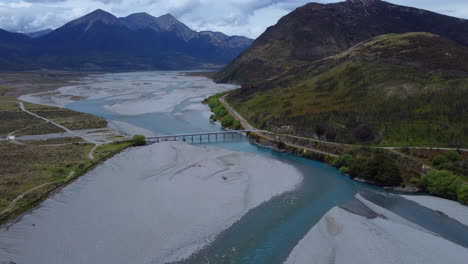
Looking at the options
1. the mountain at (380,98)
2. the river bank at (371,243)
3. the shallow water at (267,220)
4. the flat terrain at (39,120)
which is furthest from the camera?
the flat terrain at (39,120)

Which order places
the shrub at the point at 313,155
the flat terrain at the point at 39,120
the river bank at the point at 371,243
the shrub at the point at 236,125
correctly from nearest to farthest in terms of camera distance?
the river bank at the point at 371,243 < the shrub at the point at 313,155 < the flat terrain at the point at 39,120 < the shrub at the point at 236,125

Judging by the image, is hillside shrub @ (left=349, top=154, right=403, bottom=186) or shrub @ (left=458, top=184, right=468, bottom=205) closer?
shrub @ (left=458, top=184, right=468, bottom=205)

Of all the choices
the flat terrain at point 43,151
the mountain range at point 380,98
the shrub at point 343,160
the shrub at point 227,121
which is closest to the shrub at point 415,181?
the shrub at point 343,160

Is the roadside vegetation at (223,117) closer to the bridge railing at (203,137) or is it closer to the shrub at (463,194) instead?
the bridge railing at (203,137)

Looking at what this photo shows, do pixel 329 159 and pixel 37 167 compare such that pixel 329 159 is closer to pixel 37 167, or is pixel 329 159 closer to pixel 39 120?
pixel 37 167

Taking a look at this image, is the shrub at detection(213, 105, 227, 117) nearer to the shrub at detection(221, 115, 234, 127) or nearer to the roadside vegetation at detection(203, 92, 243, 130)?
the roadside vegetation at detection(203, 92, 243, 130)

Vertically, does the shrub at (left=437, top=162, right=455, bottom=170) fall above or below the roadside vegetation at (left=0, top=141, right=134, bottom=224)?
above

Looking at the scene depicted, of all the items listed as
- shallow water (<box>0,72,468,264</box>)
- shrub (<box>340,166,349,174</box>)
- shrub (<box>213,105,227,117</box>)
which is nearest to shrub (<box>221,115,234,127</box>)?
shrub (<box>213,105,227,117</box>)
